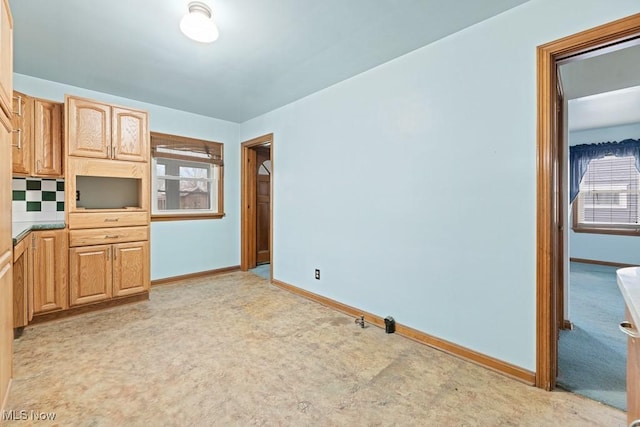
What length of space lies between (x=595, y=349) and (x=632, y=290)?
73.9 inches

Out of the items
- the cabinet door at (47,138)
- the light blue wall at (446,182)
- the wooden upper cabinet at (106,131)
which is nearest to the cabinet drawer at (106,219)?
the cabinet door at (47,138)

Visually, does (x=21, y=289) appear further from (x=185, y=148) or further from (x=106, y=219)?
(x=185, y=148)

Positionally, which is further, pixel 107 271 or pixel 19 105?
pixel 107 271

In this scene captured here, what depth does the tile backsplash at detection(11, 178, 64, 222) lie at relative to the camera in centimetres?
288

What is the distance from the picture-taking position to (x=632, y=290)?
0.88 metres

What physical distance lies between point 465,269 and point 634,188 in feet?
17.3

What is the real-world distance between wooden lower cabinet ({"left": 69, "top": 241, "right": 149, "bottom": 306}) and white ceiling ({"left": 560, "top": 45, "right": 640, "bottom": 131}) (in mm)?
4296

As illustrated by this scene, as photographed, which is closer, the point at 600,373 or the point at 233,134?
the point at 600,373

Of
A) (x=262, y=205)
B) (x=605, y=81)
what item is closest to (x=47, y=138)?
(x=262, y=205)

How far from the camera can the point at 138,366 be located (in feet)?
6.30

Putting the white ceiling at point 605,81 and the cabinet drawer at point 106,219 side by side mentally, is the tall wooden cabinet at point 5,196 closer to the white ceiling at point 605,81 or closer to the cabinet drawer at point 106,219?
the cabinet drawer at point 106,219

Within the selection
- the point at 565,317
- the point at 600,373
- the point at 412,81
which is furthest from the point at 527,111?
the point at 565,317

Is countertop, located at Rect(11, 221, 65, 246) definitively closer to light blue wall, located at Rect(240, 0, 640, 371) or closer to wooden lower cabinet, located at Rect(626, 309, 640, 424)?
light blue wall, located at Rect(240, 0, 640, 371)

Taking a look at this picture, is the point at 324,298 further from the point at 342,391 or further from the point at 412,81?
the point at 412,81
